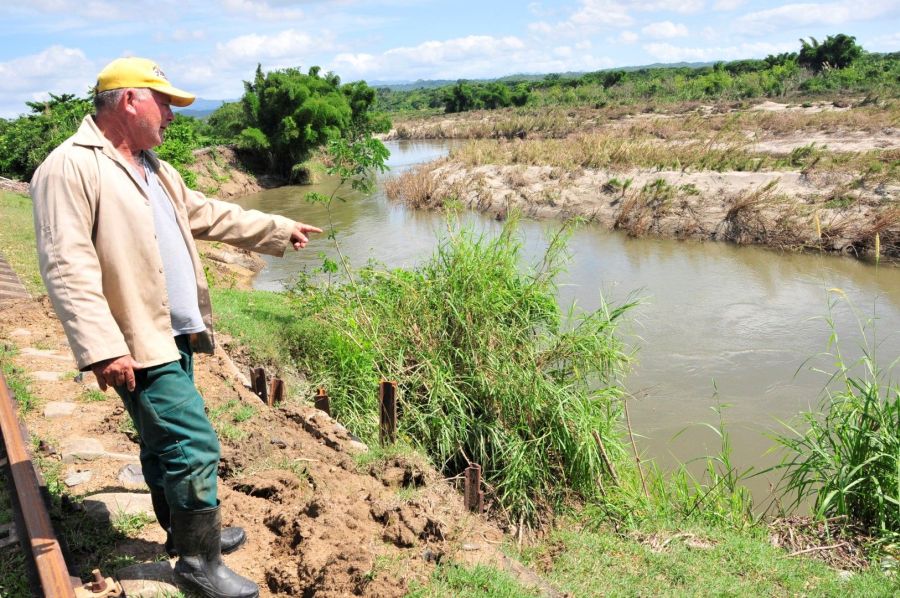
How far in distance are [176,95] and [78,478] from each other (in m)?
1.97

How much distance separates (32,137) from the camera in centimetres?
1911

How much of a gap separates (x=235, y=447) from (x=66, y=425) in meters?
0.96

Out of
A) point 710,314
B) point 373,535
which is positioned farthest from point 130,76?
point 710,314

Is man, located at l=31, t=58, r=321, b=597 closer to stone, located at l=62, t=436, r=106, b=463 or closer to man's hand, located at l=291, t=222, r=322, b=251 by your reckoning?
man's hand, located at l=291, t=222, r=322, b=251

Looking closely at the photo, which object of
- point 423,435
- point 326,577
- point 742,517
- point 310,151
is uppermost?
point 310,151

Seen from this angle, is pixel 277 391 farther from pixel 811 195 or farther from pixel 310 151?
pixel 310 151

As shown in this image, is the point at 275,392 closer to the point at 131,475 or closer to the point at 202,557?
the point at 131,475

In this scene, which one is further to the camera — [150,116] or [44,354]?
[44,354]

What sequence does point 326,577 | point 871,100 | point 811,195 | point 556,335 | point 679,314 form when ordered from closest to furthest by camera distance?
1. point 326,577
2. point 556,335
3. point 679,314
4. point 811,195
5. point 871,100

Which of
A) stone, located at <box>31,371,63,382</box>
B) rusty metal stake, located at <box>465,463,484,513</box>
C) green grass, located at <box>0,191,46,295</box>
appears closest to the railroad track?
stone, located at <box>31,371,63,382</box>

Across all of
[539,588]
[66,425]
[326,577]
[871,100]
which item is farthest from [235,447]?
[871,100]

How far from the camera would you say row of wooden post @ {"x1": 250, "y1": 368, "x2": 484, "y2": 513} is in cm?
429

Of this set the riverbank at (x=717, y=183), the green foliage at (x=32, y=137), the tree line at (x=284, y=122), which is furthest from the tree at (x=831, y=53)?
the green foliage at (x=32, y=137)

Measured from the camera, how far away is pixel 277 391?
16.5ft
